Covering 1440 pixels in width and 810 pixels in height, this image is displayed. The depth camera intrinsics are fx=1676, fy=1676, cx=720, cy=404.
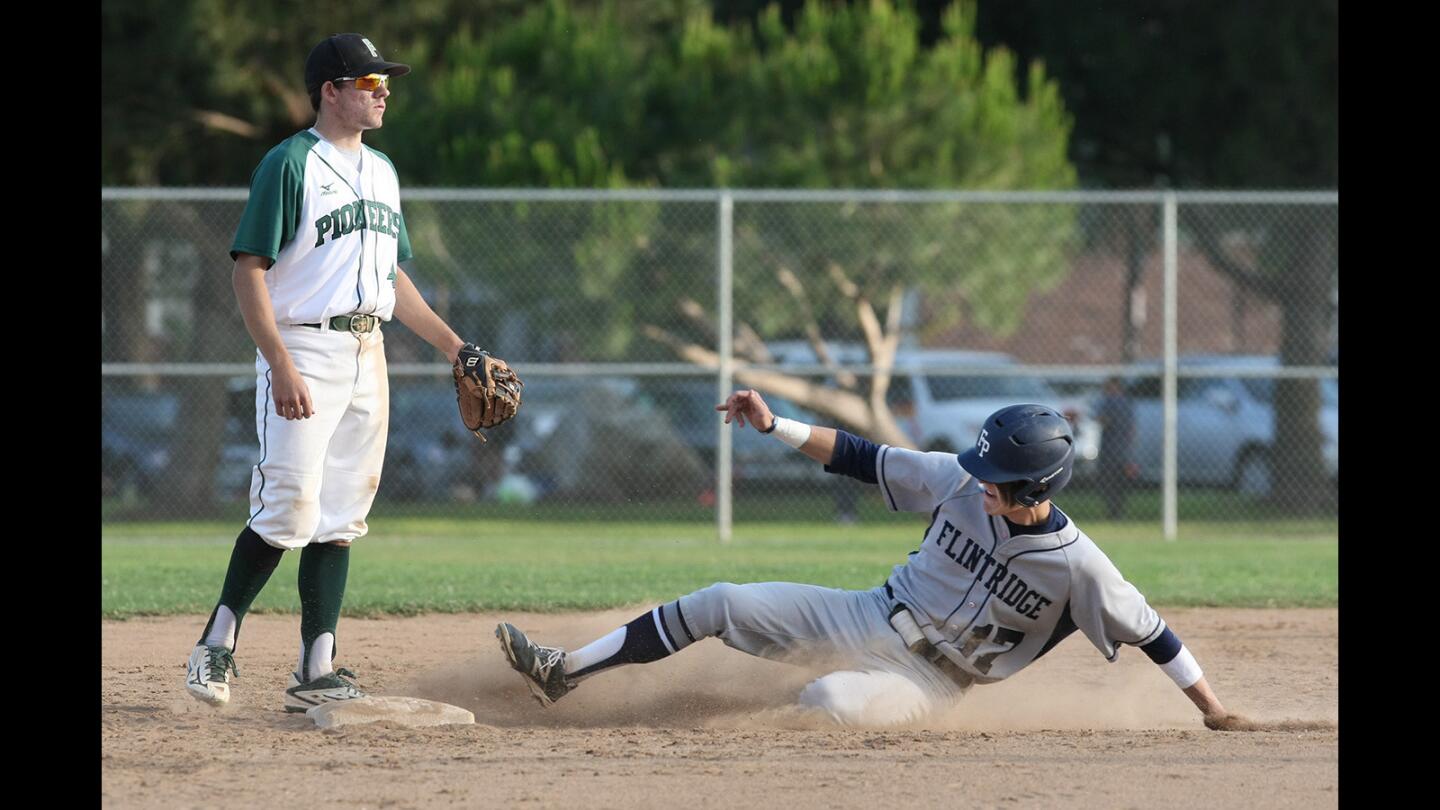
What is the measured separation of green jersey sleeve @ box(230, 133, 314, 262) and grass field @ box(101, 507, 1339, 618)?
3106 mm

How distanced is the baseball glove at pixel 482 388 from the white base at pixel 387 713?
91 cm

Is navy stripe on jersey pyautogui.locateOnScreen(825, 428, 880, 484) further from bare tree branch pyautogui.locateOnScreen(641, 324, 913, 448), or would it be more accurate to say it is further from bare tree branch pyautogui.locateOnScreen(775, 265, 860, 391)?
bare tree branch pyautogui.locateOnScreen(775, 265, 860, 391)

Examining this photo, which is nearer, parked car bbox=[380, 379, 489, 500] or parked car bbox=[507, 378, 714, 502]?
parked car bbox=[507, 378, 714, 502]

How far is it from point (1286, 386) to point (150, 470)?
→ 1076 centimetres

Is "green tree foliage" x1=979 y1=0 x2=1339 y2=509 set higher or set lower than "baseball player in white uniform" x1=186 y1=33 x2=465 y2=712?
higher

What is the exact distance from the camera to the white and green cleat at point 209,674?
4918mm

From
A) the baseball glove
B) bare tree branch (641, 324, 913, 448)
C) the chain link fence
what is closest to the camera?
the baseball glove

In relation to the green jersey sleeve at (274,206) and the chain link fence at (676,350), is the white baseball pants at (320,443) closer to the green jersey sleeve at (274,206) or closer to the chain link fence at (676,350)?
the green jersey sleeve at (274,206)

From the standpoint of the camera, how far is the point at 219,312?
15.6 metres

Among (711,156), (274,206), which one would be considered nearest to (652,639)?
(274,206)

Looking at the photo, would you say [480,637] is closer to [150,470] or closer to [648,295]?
[648,295]

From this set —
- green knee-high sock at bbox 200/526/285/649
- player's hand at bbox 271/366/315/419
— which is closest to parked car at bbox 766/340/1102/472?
green knee-high sock at bbox 200/526/285/649

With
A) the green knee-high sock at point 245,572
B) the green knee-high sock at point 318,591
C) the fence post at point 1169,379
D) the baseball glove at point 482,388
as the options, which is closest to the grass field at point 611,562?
the fence post at point 1169,379

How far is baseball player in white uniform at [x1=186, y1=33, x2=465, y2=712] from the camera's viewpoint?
15.9 ft
